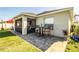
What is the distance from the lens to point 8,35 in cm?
363

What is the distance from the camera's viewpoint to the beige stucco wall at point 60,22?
Answer: 3869 mm

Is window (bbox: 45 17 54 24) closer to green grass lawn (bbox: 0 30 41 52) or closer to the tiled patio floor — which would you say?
the tiled patio floor

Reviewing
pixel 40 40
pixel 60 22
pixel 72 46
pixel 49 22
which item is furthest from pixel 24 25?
pixel 72 46

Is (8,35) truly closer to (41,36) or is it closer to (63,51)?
(41,36)

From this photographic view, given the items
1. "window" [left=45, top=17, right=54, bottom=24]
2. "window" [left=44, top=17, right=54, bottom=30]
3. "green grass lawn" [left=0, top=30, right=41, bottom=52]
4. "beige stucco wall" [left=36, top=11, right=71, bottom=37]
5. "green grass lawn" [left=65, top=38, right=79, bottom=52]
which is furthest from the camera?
"window" [left=45, top=17, right=54, bottom=24]

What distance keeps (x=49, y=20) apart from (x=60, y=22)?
44 cm

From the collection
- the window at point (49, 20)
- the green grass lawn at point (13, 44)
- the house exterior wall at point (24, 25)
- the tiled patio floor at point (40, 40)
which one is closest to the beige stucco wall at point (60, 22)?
the window at point (49, 20)

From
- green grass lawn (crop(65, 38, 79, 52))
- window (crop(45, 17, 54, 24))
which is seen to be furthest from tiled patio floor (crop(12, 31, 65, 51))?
window (crop(45, 17, 54, 24))

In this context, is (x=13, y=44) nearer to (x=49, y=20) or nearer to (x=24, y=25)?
(x=24, y=25)

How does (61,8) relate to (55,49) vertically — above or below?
above

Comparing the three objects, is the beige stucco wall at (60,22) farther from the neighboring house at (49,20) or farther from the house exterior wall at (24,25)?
the house exterior wall at (24,25)

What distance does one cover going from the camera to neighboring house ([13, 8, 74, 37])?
3.67 metres
